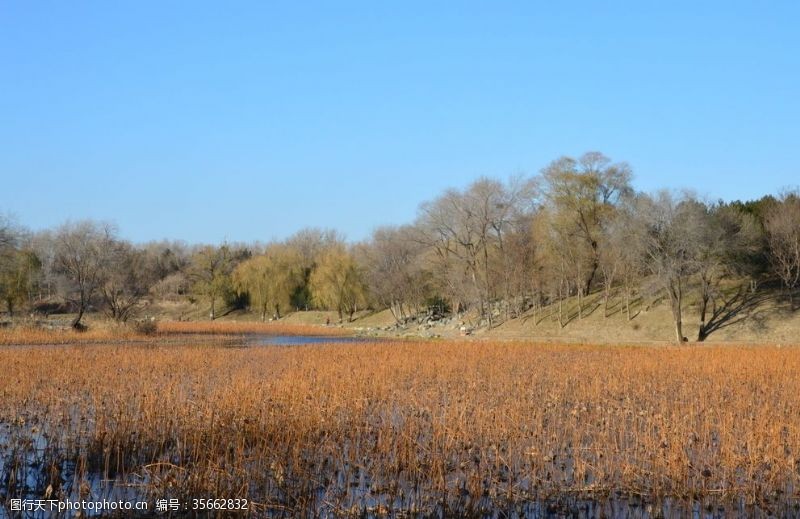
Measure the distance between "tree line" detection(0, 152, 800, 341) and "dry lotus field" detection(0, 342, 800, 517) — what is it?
24.4 meters

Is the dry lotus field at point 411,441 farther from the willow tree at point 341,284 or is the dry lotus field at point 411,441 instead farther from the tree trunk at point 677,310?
the willow tree at point 341,284

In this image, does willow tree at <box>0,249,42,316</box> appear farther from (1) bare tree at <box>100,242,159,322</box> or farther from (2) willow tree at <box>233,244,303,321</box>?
(2) willow tree at <box>233,244,303,321</box>

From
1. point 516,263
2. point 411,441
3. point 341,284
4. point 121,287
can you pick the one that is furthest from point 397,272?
point 411,441

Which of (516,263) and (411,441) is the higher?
(516,263)

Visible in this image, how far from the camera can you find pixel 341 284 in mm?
78812

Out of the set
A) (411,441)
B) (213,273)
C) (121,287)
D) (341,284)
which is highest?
(213,273)

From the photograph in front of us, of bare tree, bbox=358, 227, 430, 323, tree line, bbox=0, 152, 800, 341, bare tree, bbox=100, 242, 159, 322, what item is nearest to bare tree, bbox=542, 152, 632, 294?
tree line, bbox=0, 152, 800, 341

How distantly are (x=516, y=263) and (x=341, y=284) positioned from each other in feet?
84.2

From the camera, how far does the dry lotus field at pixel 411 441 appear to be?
8.88 meters

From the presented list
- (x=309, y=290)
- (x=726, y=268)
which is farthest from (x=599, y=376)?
(x=309, y=290)

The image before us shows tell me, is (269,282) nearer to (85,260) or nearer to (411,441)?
(85,260)

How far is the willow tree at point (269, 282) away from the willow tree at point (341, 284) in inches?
180

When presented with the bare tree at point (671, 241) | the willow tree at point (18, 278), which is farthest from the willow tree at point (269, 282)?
the bare tree at point (671, 241)

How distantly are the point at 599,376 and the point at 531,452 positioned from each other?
1096cm
